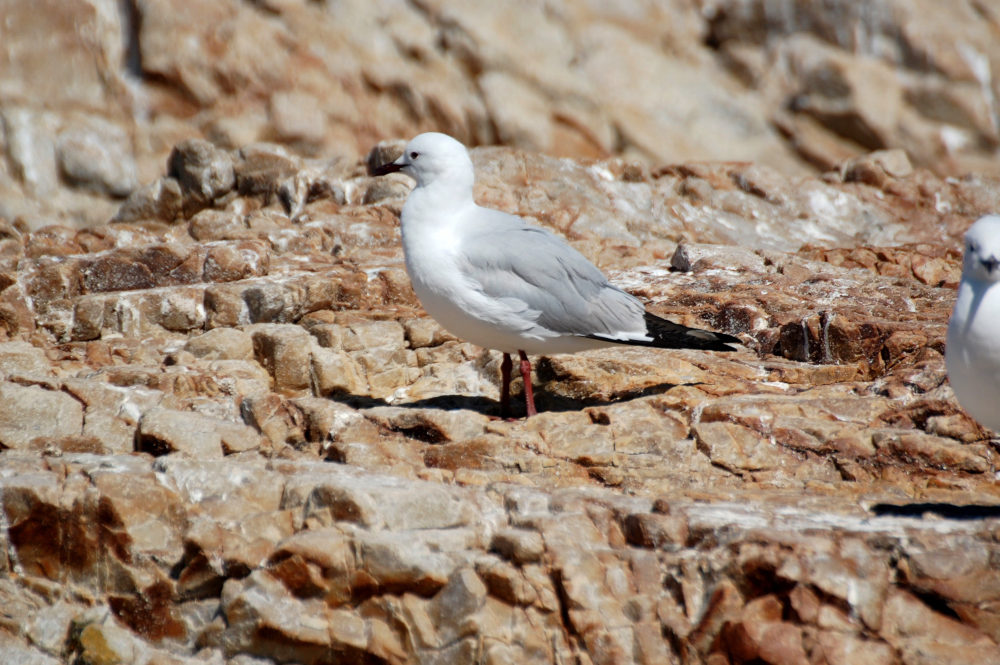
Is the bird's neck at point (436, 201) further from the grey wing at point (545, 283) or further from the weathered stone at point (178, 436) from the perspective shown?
the weathered stone at point (178, 436)

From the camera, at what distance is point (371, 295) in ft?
24.4

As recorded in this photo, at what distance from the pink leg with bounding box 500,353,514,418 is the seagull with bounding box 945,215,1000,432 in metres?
2.47

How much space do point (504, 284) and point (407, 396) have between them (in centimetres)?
107

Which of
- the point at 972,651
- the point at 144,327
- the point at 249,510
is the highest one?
the point at 972,651

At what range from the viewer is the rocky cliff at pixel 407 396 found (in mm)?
3715

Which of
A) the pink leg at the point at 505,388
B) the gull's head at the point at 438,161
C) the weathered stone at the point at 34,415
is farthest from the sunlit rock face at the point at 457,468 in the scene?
the gull's head at the point at 438,161

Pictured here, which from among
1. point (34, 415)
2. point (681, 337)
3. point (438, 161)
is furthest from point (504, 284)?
point (34, 415)

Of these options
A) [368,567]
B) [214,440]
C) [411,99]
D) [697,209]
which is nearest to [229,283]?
[214,440]

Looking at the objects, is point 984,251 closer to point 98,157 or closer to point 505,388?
point 505,388

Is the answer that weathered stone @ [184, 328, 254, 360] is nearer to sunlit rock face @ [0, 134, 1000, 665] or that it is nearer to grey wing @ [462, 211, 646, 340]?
sunlit rock face @ [0, 134, 1000, 665]

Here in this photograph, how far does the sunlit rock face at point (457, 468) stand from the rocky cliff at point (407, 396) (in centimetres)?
2

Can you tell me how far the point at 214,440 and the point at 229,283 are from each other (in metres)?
2.64

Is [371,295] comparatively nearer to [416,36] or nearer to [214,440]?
[214,440]

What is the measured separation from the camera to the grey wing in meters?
5.57
